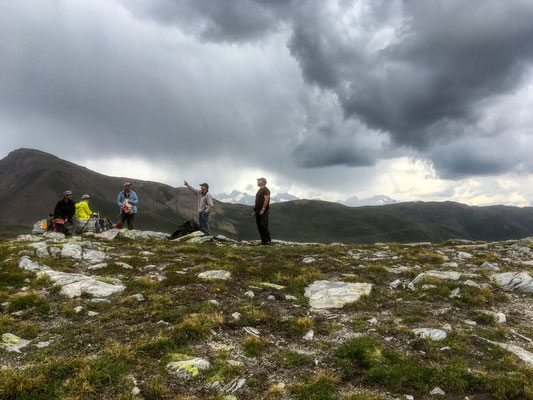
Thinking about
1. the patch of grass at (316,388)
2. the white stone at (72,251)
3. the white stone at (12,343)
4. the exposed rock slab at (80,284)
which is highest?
the white stone at (72,251)

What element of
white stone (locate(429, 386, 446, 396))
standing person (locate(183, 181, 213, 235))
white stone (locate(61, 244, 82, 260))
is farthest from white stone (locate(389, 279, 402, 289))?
standing person (locate(183, 181, 213, 235))

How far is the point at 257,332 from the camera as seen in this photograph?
7316mm

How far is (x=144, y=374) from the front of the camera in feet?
17.9

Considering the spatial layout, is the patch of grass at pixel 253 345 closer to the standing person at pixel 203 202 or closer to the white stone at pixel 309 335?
the white stone at pixel 309 335

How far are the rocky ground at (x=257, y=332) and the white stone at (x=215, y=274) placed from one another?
3.2 inches

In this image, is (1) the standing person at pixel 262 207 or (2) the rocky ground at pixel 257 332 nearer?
(2) the rocky ground at pixel 257 332

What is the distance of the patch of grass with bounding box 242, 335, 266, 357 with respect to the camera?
6383mm

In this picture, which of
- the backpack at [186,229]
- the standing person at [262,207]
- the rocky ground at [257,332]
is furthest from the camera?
the backpack at [186,229]

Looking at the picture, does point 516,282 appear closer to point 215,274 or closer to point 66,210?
A: point 215,274

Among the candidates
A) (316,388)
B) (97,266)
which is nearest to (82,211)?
(97,266)

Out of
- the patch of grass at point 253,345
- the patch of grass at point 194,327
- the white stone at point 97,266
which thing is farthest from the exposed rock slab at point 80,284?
the patch of grass at point 253,345

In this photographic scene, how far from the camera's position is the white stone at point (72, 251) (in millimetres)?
13675

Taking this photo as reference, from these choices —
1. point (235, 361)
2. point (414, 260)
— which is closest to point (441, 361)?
point (235, 361)

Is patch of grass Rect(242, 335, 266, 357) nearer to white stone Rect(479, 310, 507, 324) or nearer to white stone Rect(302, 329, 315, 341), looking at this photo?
white stone Rect(302, 329, 315, 341)
